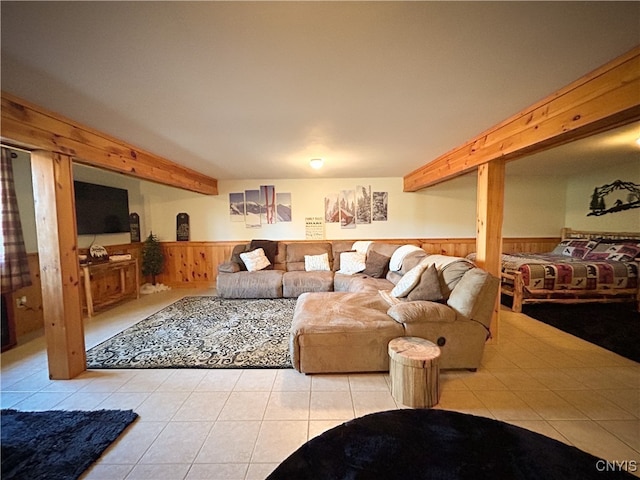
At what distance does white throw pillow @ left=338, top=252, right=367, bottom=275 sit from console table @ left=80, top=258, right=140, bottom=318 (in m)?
3.60

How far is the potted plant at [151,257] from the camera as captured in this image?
529 cm

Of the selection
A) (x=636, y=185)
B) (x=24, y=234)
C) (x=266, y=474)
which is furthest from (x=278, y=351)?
(x=636, y=185)

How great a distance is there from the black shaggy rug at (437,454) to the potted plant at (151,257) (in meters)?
4.99

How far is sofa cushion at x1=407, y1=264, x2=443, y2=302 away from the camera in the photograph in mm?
2592

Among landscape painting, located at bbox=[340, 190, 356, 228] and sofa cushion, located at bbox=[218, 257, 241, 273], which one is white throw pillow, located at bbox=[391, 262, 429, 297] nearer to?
landscape painting, located at bbox=[340, 190, 356, 228]

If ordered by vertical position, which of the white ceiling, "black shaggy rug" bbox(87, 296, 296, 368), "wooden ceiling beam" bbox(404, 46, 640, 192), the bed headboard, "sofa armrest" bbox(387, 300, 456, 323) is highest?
the white ceiling

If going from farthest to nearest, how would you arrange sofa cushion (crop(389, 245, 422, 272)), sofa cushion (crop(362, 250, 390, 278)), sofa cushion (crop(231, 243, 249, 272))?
sofa cushion (crop(231, 243, 249, 272)) < sofa cushion (crop(362, 250, 390, 278)) < sofa cushion (crop(389, 245, 422, 272))

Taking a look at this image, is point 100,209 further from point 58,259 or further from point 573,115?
point 573,115

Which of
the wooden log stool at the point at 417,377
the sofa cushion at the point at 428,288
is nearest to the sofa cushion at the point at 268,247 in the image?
the sofa cushion at the point at 428,288

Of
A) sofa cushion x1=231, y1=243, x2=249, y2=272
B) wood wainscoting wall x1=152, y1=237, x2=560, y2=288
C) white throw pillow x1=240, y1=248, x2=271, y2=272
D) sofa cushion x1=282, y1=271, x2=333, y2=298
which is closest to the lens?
sofa cushion x1=282, y1=271, x2=333, y2=298

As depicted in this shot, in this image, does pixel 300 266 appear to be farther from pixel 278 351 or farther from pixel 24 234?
pixel 24 234

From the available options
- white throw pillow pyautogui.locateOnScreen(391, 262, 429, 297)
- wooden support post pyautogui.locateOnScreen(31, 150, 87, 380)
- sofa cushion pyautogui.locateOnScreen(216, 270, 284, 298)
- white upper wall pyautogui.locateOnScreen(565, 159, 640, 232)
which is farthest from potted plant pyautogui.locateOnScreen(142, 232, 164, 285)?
white upper wall pyautogui.locateOnScreen(565, 159, 640, 232)

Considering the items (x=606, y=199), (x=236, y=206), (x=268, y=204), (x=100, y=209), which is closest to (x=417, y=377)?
(x=268, y=204)

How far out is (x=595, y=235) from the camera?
5.14 meters
